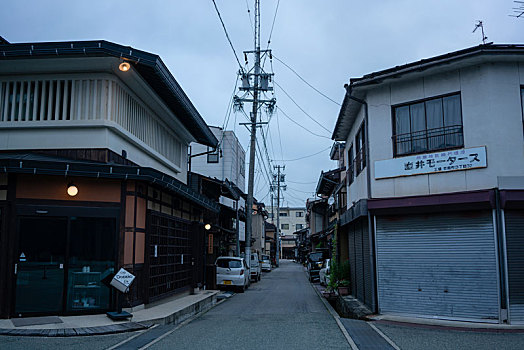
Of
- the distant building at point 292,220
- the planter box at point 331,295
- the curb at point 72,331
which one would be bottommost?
the planter box at point 331,295

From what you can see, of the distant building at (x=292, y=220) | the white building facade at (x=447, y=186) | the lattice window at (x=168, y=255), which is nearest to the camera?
the white building facade at (x=447, y=186)

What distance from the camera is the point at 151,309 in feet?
43.8

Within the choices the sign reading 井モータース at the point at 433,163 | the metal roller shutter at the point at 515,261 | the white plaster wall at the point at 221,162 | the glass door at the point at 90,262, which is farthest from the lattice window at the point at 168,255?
the white plaster wall at the point at 221,162

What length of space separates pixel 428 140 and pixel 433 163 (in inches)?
29.8

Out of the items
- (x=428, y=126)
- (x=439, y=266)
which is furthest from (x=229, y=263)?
(x=428, y=126)

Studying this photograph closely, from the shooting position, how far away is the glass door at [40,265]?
11117 mm

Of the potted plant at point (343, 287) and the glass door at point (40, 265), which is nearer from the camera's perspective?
the glass door at point (40, 265)

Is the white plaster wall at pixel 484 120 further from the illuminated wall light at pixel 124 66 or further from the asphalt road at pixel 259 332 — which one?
the illuminated wall light at pixel 124 66

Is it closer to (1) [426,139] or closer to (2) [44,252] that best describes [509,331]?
(1) [426,139]

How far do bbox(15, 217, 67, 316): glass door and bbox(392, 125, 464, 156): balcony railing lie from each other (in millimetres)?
9376

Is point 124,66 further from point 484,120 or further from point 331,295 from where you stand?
point 331,295

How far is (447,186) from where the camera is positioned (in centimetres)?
1278

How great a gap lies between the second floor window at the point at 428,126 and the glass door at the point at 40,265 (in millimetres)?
9454

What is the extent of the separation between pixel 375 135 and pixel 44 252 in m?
9.57
